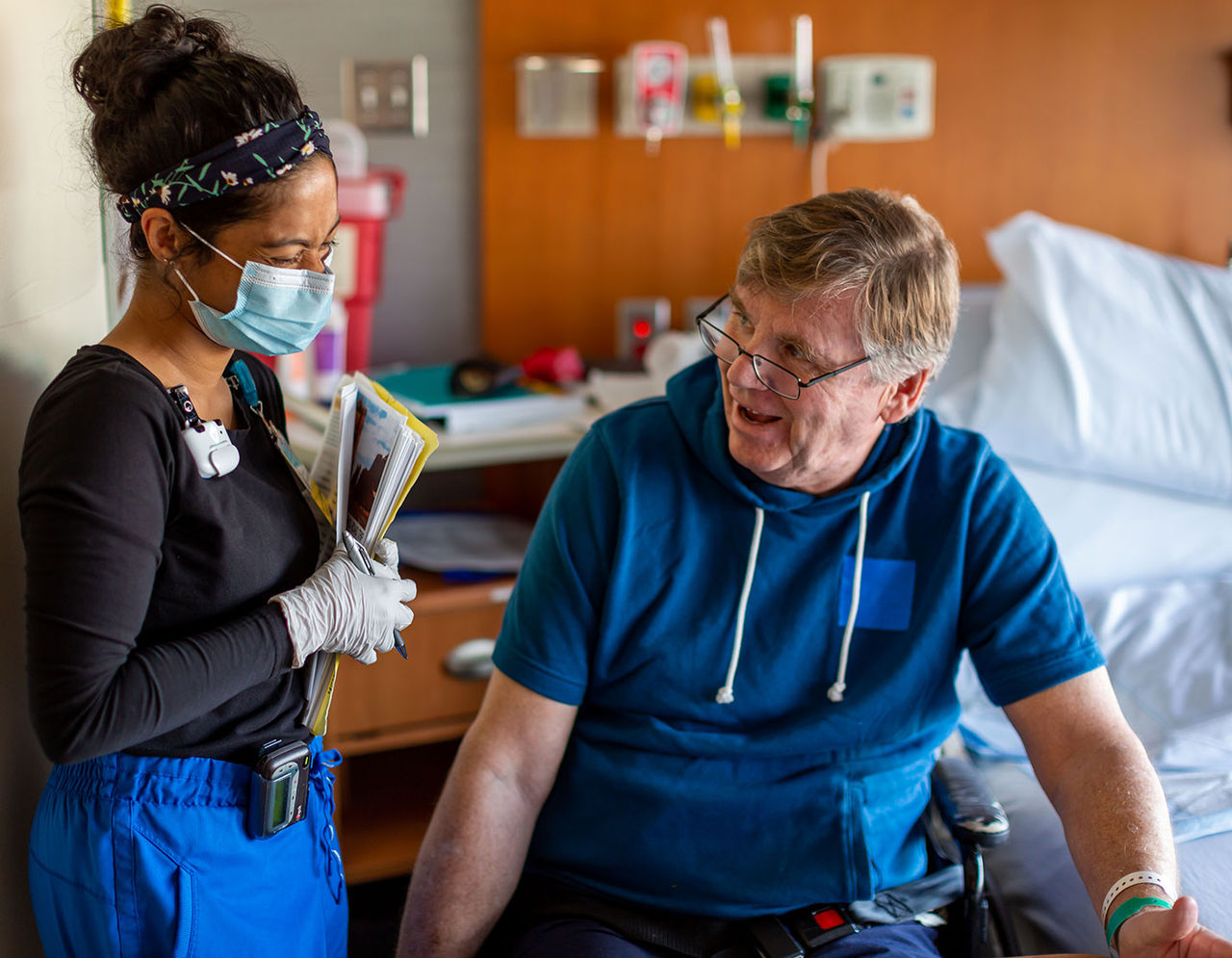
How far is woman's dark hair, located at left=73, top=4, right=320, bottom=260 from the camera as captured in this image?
983 millimetres

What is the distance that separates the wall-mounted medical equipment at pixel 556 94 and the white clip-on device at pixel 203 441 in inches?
57.3

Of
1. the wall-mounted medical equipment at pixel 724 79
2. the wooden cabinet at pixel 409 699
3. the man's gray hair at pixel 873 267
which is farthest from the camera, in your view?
the wall-mounted medical equipment at pixel 724 79

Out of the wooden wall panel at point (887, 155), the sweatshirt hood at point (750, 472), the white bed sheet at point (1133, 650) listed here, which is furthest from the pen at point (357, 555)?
the wooden wall panel at point (887, 155)

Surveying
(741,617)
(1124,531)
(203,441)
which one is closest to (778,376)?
(741,617)

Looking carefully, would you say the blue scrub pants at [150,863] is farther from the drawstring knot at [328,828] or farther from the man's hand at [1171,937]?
the man's hand at [1171,937]

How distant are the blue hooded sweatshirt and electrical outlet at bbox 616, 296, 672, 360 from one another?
1116mm

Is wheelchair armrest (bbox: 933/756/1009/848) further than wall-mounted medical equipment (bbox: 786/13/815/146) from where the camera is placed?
No

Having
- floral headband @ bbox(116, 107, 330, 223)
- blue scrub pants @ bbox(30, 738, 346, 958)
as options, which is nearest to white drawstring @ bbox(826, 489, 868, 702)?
blue scrub pants @ bbox(30, 738, 346, 958)

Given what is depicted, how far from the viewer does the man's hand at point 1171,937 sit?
990 millimetres

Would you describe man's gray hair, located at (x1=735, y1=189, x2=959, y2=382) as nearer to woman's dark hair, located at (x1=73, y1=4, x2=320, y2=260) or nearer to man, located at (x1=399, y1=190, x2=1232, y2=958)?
man, located at (x1=399, y1=190, x2=1232, y2=958)

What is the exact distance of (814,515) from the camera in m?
1.35

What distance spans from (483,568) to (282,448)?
83cm

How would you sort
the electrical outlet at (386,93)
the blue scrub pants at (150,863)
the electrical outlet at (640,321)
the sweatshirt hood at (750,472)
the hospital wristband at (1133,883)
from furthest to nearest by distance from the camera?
1. the electrical outlet at (640,321)
2. the electrical outlet at (386,93)
3. the sweatshirt hood at (750,472)
4. the hospital wristband at (1133,883)
5. the blue scrub pants at (150,863)

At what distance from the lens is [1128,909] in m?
1.10
